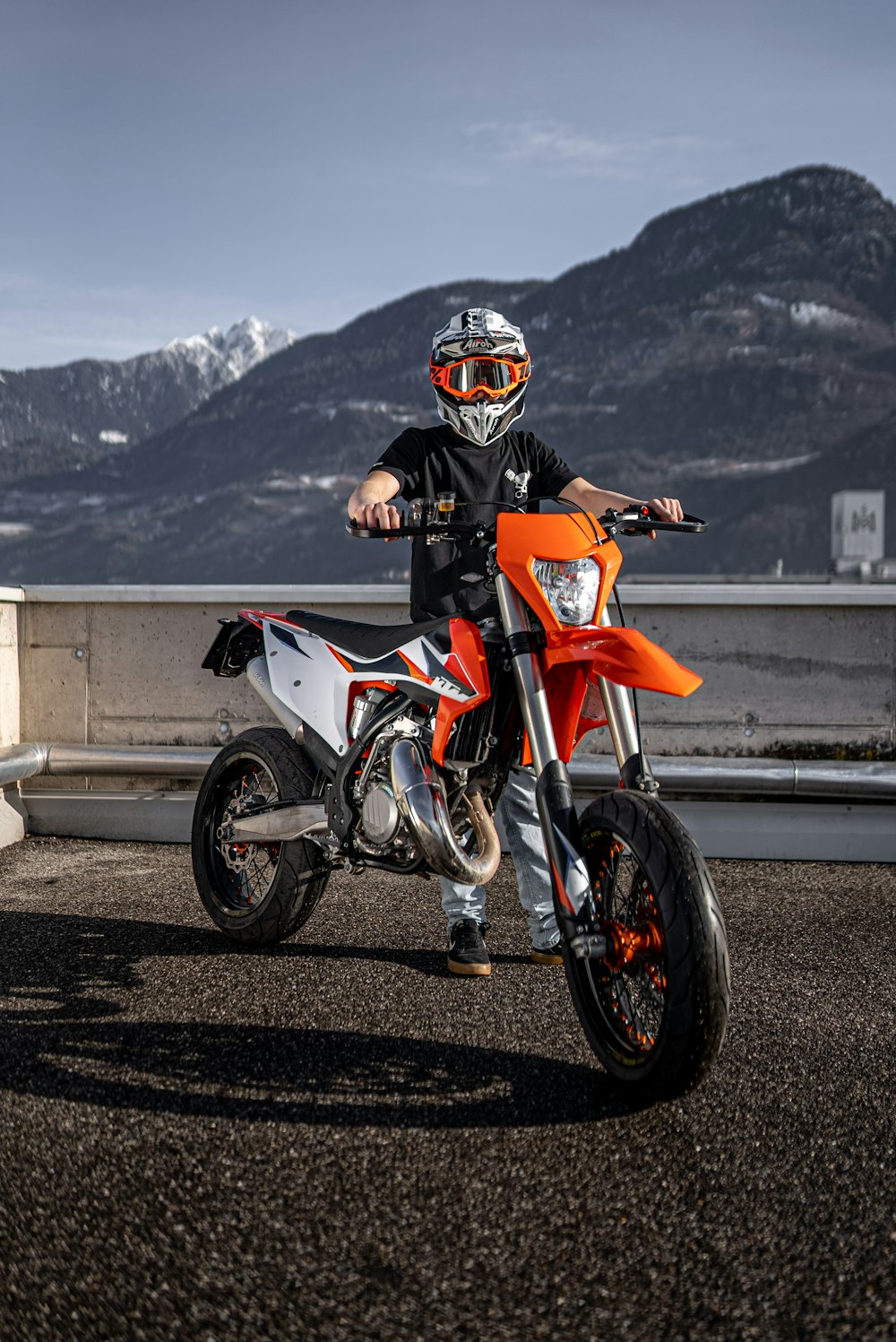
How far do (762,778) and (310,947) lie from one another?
2.65 meters

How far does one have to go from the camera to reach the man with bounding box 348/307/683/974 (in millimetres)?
4023

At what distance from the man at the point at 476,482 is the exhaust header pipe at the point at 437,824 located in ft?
2.01

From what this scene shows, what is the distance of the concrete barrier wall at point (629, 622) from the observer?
256 inches

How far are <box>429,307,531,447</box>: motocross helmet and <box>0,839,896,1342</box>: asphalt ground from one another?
1909mm

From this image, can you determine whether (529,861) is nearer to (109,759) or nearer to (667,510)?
(667,510)

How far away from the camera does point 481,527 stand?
348 cm

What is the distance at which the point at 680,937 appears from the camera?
2.82 meters

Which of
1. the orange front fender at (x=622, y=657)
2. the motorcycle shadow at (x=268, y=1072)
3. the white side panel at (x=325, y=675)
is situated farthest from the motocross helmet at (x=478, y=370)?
the motorcycle shadow at (x=268, y=1072)

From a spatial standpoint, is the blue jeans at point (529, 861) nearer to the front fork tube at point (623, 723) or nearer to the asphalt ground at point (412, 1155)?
the asphalt ground at point (412, 1155)

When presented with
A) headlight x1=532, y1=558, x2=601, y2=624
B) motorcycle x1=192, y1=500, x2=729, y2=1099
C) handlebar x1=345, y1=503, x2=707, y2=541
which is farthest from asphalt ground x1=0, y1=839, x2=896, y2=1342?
handlebar x1=345, y1=503, x2=707, y2=541

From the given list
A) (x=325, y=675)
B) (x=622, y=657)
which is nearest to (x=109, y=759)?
(x=325, y=675)

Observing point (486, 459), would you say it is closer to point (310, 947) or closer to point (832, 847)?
point (310, 947)

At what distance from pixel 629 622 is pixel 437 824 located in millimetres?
3487

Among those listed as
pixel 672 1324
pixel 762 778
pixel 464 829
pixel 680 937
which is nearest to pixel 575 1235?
pixel 672 1324
